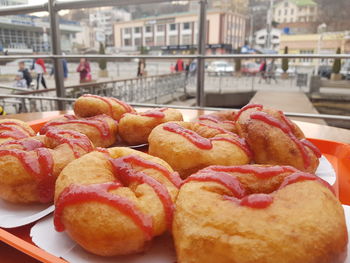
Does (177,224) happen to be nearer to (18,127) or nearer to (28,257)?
(28,257)

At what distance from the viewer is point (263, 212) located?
63 centimetres

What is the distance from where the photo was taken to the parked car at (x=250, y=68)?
2206 centimetres

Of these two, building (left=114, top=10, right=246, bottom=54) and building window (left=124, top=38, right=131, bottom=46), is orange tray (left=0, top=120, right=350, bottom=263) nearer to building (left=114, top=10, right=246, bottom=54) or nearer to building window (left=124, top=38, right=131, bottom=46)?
building (left=114, top=10, right=246, bottom=54)

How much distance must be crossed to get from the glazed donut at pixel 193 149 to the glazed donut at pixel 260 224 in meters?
0.28

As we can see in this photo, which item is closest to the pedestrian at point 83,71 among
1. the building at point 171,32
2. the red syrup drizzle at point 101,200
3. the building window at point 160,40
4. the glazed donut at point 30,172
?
the glazed donut at point 30,172

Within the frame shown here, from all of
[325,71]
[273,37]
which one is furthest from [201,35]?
[273,37]

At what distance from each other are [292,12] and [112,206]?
89.6 ft

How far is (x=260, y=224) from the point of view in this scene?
62 cm

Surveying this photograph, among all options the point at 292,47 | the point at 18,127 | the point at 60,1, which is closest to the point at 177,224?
the point at 18,127

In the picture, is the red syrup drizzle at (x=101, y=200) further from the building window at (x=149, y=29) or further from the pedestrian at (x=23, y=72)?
the building window at (x=149, y=29)

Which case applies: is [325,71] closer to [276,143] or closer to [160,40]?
[276,143]

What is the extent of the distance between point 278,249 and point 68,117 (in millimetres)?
1211

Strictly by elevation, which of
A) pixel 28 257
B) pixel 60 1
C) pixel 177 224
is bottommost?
pixel 28 257

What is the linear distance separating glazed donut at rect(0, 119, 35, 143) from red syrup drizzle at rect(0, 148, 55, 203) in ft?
0.80
